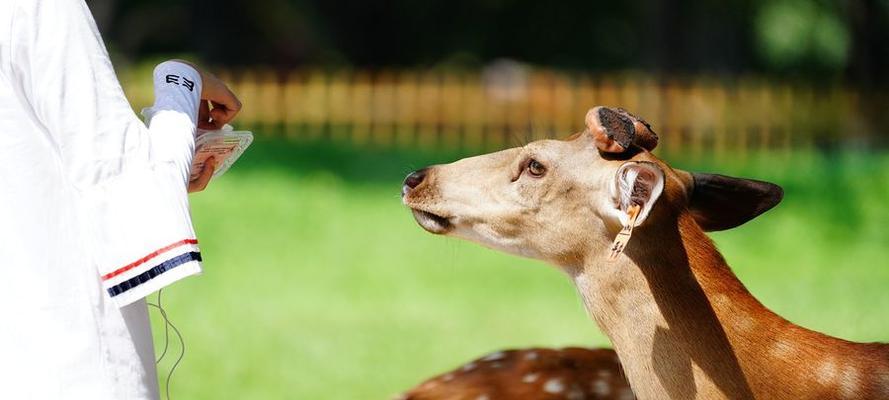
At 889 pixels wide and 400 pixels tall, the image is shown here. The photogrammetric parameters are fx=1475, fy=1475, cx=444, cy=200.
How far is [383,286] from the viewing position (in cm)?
1069

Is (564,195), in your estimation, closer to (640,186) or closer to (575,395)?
(640,186)

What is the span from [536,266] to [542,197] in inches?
289

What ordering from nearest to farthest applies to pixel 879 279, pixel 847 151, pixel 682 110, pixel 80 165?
pixel 80 165 → pixel 879 279 → pixel 847 151 → pixel 682 110

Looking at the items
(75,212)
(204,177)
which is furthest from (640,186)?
(75,212)

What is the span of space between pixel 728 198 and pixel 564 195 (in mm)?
476

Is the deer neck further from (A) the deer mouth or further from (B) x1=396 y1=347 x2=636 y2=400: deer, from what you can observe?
(B) x1=396 y1=347 x2=636 y2=400: deer

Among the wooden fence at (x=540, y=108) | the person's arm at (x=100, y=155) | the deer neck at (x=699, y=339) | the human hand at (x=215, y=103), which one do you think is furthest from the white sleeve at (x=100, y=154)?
the wooden fence at (x=540, y=108)

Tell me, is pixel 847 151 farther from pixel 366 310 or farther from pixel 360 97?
pixel 366 310

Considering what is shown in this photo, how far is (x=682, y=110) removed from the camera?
19.2 meters

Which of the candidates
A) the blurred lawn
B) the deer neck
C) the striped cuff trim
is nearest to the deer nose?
the deer neck

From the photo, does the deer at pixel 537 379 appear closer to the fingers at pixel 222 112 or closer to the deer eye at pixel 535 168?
the deer eye at pixel 535 168

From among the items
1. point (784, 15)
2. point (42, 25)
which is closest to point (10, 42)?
point (42, 25)

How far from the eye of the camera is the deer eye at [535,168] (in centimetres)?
415

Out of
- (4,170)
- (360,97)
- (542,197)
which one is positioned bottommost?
(360,97)
